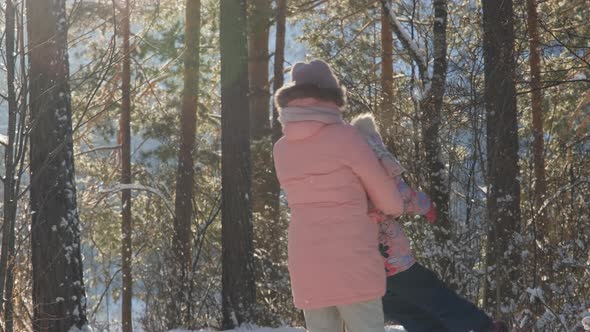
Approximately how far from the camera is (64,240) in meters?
7.19

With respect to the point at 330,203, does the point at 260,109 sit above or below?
above

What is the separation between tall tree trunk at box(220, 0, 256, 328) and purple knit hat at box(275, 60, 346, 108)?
455 cm

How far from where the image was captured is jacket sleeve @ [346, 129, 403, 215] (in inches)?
143

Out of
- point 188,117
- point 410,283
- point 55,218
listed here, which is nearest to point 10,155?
point 410,283

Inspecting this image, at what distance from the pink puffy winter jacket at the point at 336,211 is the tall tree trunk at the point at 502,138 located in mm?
3291

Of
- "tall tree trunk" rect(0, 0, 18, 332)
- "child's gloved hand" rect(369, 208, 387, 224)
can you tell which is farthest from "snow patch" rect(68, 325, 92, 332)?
"child's gloved hand" rect(369, 208, 387, 224)

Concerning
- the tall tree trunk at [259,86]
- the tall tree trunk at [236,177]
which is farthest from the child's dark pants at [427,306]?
the tall tree trunk at [259,86]

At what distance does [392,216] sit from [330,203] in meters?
0.33

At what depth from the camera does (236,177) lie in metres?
8.35

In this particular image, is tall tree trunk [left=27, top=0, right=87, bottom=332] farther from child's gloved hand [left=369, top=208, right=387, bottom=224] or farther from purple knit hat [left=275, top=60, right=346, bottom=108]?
child's gloved hand [left=369, top=208, right=387, bottom=224]

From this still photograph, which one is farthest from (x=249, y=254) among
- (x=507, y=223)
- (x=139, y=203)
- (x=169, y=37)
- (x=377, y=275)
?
(x=139, y=203)

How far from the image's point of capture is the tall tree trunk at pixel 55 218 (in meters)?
7.00

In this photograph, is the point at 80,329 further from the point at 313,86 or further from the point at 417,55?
the point at 417,55

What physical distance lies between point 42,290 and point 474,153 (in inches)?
151
